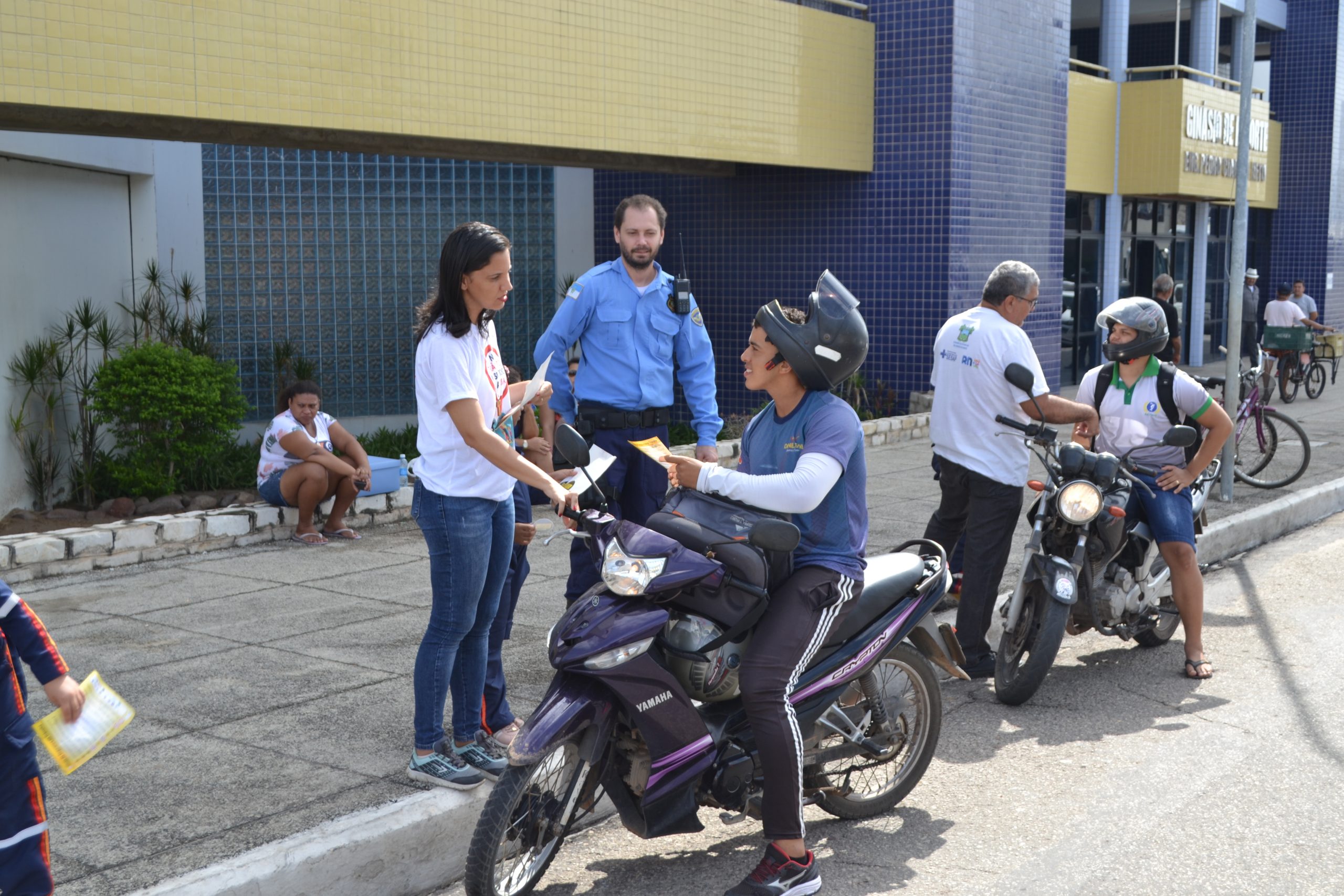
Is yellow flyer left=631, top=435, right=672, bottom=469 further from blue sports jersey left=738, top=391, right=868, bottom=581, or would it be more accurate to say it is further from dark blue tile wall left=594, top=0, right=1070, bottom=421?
dark blue tile wall left=594, top=0, right=1070, bottom=421

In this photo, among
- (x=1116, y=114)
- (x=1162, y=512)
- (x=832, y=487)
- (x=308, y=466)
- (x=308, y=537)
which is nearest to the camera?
(x=832, y=487)

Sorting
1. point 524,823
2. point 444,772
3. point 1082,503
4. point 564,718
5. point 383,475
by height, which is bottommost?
point 444,772

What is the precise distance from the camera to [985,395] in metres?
6.24

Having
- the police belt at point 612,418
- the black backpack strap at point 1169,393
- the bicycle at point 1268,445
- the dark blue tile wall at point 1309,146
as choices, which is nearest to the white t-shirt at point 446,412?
the police belt at point 612,418

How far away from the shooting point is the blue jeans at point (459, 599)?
445 cm

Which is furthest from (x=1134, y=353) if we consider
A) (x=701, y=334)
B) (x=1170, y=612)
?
(x=701, y=334)

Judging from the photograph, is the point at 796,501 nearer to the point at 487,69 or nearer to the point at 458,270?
the point at 458,270

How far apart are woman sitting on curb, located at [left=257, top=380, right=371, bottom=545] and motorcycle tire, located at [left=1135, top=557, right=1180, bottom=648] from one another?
16.4 ft

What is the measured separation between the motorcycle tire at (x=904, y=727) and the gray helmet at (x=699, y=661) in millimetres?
632

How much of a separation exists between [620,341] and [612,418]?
0.35 m

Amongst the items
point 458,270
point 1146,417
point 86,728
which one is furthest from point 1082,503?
point 86,728

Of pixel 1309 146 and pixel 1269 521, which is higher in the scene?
pixel 1309 146

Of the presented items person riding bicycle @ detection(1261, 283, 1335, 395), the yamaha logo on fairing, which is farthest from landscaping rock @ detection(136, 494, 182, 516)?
person riding bicycle @ detection(1261, 283, 1335, 395)

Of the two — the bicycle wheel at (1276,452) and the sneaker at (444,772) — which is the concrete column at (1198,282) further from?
the sneaker at (444,772)
